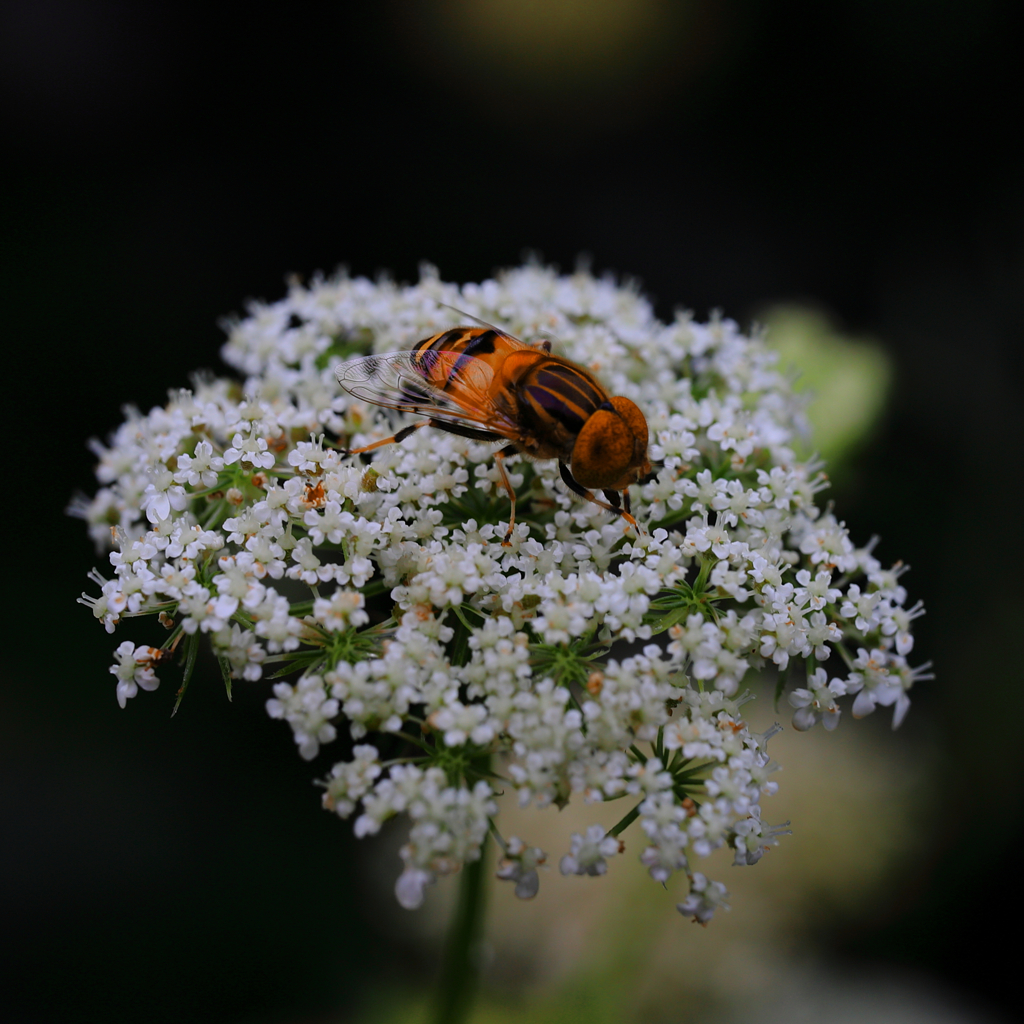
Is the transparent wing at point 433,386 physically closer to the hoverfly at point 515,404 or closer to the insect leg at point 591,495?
the hoverfly at point 515,404

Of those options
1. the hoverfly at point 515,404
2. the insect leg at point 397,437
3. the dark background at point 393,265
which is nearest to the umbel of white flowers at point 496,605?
the insect leg at point 397,437

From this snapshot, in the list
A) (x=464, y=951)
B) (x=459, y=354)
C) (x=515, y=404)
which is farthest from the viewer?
(x=464, y=951)

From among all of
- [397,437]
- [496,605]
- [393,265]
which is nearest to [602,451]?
[496,605]

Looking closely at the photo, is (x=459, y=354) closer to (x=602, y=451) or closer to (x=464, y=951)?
(x=602, y=451)

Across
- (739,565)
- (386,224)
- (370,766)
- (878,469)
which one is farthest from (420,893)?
(386,224)

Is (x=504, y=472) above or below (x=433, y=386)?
below
